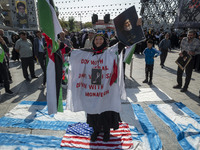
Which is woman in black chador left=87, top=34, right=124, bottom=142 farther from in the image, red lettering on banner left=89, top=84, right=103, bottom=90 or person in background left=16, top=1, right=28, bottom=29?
person in background left=16, top=1, right=28, bottom=29

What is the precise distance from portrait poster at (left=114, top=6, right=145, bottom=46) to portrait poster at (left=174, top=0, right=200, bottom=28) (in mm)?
18071

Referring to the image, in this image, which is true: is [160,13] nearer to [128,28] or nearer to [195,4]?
[195,4]

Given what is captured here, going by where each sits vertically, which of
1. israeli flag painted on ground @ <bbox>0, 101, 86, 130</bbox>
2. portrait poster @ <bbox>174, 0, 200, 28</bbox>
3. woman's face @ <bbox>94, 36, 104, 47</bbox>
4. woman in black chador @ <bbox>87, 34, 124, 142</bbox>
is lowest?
israeli flag painted on ground @ <bbox>0, 101, 86, 130</bbox>

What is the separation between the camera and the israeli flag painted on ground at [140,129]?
2.62 metres

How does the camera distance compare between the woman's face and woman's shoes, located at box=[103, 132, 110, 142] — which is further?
woman's shoes, located at box=[103, 132, 110, 142]

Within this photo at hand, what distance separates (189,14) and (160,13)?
51.3 feet

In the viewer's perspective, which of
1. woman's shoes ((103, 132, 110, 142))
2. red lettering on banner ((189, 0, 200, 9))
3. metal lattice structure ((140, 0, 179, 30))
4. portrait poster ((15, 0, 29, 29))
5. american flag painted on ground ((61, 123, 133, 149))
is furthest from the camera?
portrait poster ((15, 0, 29, 29))

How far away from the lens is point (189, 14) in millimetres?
17344

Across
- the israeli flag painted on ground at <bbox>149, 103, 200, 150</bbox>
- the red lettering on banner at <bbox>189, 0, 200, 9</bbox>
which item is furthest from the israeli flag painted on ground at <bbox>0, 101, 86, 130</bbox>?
the red lettering on banner at <bbox>189, 0, 200, 9</bbox>

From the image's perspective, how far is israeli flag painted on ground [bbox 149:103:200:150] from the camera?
268 cm

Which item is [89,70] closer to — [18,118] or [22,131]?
[22,131]

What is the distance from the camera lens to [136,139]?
108 inches

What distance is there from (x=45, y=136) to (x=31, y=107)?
4.72ft

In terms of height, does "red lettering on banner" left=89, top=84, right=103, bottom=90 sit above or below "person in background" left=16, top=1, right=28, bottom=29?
below
